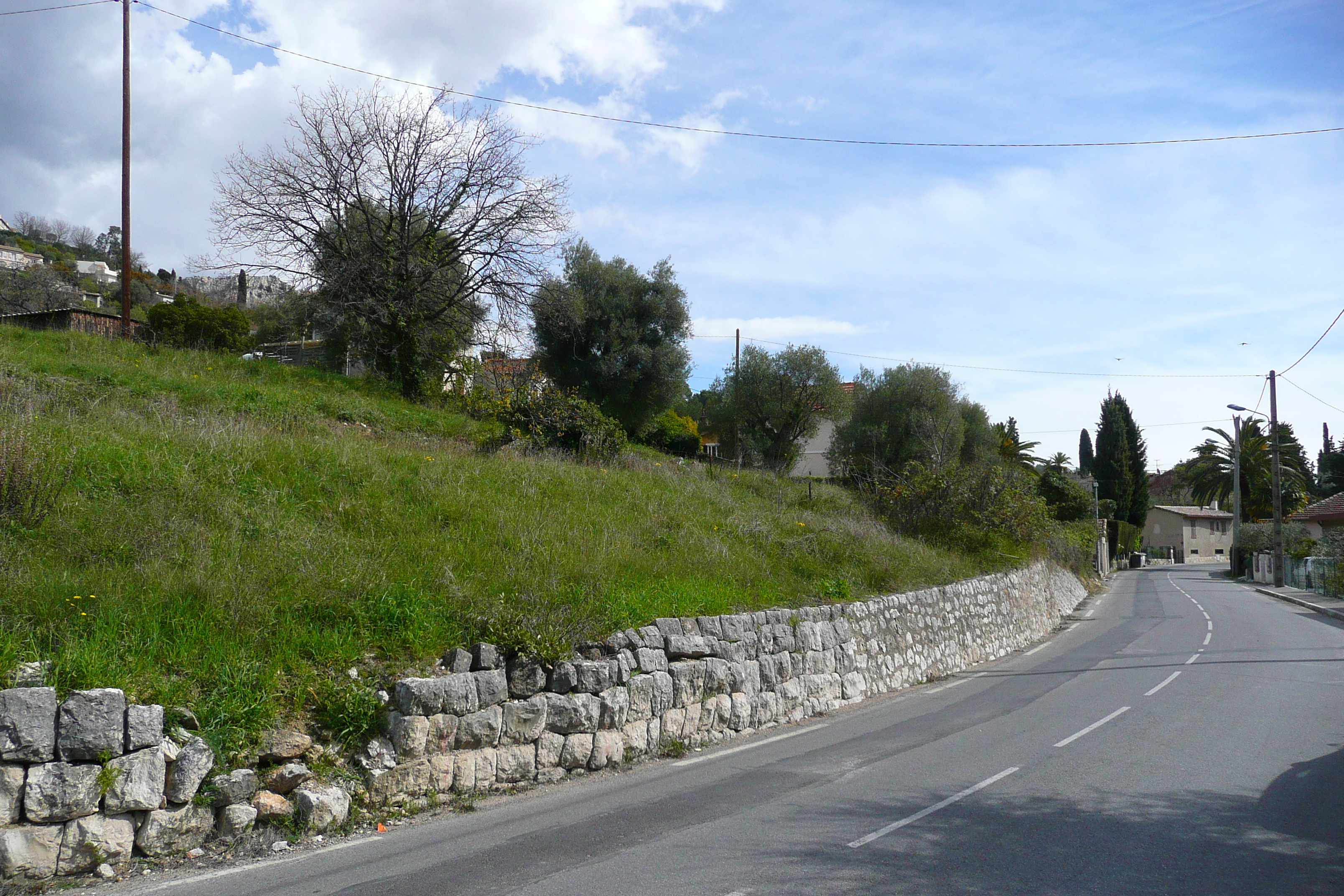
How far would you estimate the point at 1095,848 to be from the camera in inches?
234

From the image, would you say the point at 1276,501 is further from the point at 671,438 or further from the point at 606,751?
the point at 606,751

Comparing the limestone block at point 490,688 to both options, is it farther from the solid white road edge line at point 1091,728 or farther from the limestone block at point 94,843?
the solid white road edge line at point 1091,728

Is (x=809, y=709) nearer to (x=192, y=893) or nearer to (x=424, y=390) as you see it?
(x=192, y=893)

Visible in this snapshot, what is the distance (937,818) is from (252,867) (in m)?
5.05

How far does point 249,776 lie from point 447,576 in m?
3.15

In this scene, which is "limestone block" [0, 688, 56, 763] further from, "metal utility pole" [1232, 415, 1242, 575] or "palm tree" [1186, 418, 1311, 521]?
"palm tree" [1186, 418, 1311, 521]

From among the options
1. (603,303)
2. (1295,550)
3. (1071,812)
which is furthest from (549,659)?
(1295,550)

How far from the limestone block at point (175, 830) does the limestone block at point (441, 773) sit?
1650mm

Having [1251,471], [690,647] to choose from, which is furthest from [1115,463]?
[690,647]

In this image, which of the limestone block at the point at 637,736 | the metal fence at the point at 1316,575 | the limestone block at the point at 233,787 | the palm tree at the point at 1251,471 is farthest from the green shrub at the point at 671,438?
the palm tree at the point at 1251,471

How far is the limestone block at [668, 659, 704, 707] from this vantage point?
9.61m

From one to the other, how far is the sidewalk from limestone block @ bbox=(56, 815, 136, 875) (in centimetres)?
3143

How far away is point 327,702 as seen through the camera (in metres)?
6.79

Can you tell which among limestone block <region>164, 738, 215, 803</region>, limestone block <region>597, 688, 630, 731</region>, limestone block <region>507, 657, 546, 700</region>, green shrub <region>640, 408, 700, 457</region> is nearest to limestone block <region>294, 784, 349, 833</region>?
limestone block <region>164, 738, 215, 803</region>
